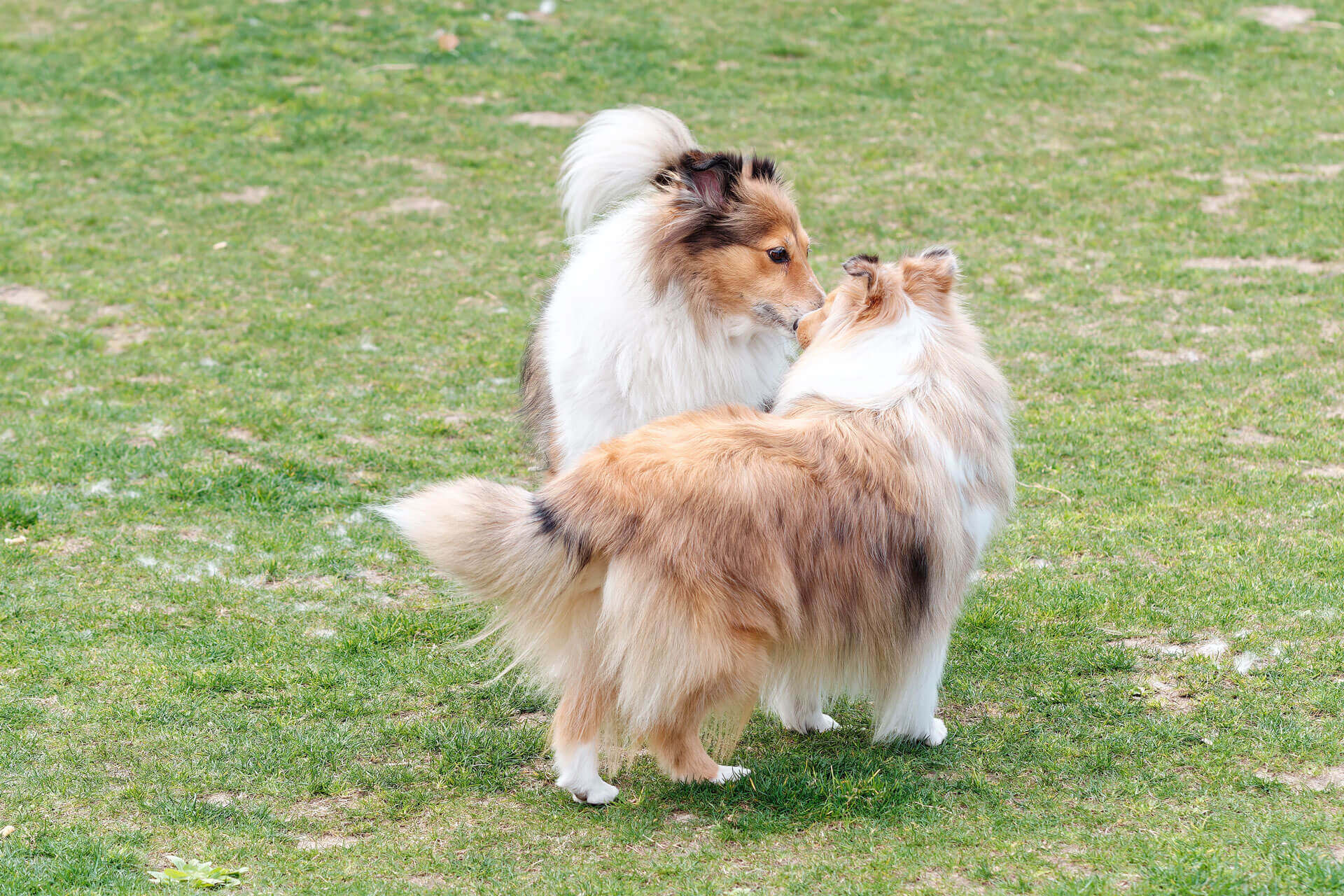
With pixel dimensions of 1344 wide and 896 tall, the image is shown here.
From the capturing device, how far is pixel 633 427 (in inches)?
181

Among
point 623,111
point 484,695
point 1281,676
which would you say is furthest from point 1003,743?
point 623,111

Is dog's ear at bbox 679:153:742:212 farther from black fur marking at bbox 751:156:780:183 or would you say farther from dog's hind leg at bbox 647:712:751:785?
dog's hind leg at bbox 647:712:751:785

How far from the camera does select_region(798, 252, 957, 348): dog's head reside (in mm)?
3926

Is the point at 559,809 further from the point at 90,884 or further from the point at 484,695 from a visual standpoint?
the point at 90,884

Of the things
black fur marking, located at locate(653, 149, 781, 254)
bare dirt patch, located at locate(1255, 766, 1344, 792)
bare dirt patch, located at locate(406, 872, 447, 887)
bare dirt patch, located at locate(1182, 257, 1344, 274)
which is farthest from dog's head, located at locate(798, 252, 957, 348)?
bare dirt patch, located at locate(1182, 257, 1344, 274)

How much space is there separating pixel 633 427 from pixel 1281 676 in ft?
7.85

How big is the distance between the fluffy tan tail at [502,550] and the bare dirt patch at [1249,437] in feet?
13.9

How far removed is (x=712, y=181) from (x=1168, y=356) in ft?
14.0

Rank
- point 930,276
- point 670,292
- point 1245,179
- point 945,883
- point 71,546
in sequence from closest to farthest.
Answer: point 945,883 < point 930,276 < point 670,292 < point 71,546 < point 1245,179

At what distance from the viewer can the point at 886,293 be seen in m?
3.93

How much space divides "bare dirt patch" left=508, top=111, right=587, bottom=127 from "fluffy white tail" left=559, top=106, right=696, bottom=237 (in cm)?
803

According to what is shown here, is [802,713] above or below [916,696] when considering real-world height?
below

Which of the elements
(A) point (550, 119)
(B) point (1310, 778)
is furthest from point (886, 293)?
(A) point (550, 119)

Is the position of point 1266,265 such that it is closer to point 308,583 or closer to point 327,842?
point 308,583
